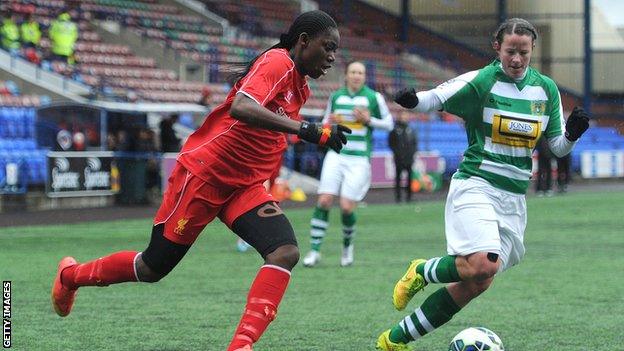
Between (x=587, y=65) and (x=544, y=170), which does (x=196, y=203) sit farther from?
(x=587, y=65)

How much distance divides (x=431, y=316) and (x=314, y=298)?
141 inches

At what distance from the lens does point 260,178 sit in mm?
7184

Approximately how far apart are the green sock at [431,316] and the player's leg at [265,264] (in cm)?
91

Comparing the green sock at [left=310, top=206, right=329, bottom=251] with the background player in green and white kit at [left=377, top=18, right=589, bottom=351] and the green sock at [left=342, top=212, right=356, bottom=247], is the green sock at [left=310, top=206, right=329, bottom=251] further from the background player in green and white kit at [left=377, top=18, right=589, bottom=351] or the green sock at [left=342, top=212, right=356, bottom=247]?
the background player in green and white kit at [left=377, top=18, right=589, bottom=351]

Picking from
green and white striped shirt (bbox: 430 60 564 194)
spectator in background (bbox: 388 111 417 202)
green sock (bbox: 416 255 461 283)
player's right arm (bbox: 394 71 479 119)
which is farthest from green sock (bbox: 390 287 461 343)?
spectator in background (bbox: 388 111 417 202)

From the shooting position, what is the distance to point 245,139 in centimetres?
705

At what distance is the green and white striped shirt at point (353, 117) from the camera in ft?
46.9

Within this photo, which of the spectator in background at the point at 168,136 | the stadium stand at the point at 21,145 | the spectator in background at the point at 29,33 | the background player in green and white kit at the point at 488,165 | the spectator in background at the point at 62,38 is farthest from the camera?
the spectator in background at the point at 62,38

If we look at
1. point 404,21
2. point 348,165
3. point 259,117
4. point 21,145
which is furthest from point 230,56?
point 259,117

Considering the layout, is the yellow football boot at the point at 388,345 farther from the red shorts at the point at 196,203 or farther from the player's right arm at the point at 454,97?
the player's right arm at the point at 454,97

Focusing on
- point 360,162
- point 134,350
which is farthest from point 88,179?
point 134,350

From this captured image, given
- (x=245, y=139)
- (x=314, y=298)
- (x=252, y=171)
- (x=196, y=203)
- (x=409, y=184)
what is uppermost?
(x=245, y=139)

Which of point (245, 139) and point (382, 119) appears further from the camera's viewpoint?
point (382, 119)

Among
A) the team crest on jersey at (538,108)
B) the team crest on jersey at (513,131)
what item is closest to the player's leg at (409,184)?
the team crest on jersey at (538,108)
